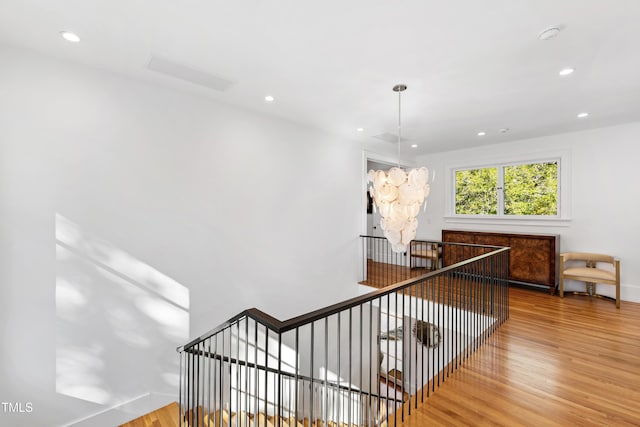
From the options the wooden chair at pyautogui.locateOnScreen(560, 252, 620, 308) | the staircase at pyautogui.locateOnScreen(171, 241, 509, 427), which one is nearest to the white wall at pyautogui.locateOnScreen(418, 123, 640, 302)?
the wooden chair at pyautogui.locateOnScreen(560, 252, 620, 308)

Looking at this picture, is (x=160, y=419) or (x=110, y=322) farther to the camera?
(x=160, y=419)

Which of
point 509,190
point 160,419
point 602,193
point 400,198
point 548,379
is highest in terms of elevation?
point 509,190

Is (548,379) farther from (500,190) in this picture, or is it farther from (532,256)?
(500,190)

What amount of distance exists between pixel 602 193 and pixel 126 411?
295 inches

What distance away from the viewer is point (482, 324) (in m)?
3.49

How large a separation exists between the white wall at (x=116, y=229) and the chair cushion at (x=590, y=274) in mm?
4697

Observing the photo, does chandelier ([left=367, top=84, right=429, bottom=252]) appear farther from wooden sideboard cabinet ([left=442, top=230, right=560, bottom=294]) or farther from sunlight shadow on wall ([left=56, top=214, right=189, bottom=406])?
wooden sideboard cabinet ([left=442, top=230, right=560, bottom=294])

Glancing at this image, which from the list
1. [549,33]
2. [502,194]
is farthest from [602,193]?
[549,33]

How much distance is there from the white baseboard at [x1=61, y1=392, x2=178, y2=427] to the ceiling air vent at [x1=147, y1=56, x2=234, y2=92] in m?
3.37

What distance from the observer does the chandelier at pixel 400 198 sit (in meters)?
3.11

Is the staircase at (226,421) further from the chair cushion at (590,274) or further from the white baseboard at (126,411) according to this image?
the chair cushion at (590,274)

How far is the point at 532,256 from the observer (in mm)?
5230

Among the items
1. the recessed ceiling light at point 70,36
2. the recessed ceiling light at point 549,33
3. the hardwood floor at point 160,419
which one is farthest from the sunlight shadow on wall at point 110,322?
the recessed ceiling light at point 549,33

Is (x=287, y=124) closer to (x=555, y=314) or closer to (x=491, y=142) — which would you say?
(x=491, y=142)
